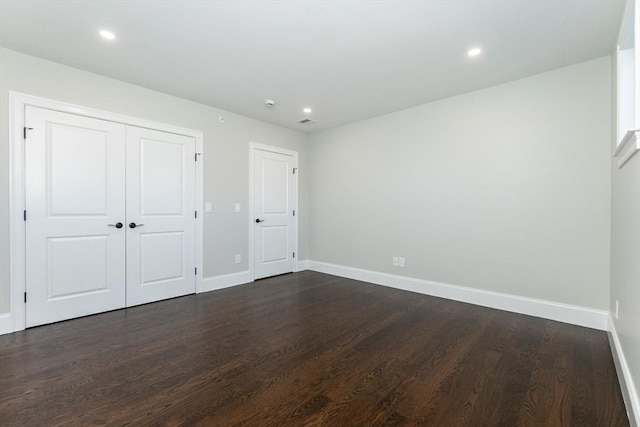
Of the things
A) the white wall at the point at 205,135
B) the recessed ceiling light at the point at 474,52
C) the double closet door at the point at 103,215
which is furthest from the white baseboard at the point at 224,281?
the recessed ceiling light at the point at 474,52

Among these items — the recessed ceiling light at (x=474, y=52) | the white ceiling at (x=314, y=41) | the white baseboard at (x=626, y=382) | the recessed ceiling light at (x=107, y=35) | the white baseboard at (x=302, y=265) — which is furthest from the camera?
the white baseboard at (x=302, y=265)

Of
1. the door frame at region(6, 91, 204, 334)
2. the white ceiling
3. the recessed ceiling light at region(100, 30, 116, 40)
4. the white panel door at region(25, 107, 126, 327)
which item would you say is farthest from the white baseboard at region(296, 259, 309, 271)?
the recessed ceiling light at region(100, 30, 116, 40)

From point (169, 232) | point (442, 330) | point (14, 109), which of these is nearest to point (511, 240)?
point (442, 330)

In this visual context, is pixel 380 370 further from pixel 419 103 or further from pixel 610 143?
pixel 419 103

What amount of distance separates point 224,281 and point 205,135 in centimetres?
214

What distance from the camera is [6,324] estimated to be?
2641 millimetres

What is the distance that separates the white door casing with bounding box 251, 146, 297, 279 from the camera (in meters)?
4.68

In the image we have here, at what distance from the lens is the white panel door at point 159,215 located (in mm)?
3412

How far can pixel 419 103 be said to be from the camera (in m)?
3.87

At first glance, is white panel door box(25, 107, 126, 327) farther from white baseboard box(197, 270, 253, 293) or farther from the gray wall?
the gray wall

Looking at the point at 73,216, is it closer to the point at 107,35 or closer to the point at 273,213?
the point at 107,35

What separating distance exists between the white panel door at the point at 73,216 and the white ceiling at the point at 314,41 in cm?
70

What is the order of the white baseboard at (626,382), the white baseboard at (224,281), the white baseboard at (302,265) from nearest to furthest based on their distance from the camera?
the white baseboard at (626,382)
the white baseboard at (224,281)
the white baseboard at (302,265)

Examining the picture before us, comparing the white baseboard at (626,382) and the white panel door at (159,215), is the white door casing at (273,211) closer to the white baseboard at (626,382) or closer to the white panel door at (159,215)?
the white panel door at (159,215)
